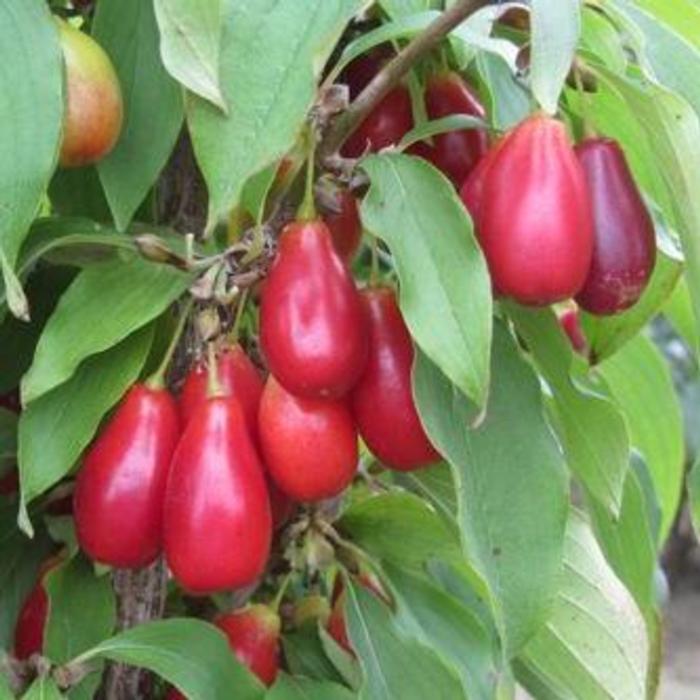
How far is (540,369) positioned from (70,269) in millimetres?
259

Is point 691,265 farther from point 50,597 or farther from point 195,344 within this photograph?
point 50,597

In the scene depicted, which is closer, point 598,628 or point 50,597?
point 50,597

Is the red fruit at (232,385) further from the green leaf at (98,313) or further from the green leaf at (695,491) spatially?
the green leaf at (695,491)

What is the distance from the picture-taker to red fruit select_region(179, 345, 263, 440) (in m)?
0.77

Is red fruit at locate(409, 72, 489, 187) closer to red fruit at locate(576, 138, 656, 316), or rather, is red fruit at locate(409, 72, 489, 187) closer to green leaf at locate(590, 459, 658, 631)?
red fruit at locate(576, 138, 656, 316)

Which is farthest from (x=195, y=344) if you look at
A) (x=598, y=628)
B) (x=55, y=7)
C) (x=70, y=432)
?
(x=598, y=628)

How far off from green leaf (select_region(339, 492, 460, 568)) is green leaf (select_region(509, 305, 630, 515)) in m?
0.12

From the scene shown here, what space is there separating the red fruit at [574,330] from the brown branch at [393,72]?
20 centimetres

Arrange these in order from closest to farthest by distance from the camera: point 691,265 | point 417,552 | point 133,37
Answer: point 691,265 < point 133,37 < point 417,552

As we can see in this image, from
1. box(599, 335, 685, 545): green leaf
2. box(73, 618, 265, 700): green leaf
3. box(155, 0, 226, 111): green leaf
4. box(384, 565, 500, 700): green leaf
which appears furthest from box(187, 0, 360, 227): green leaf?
box(599, 335, 685, 545): green leaf

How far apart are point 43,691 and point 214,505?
0.15 metres

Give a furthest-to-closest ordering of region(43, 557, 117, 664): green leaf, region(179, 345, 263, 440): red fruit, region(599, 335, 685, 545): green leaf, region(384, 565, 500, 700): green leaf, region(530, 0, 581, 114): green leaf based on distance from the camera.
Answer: region(599, 335, 685, 545): green leaf → region(384, 565, 500, 700): green leaf → region(43, 557, 117, 664): green leaf → region(179, 345, 263, 440): red fruit → region(530, 0, 581, 114): green leaf

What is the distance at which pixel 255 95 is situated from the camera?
0.68m

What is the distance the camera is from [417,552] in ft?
3.20
